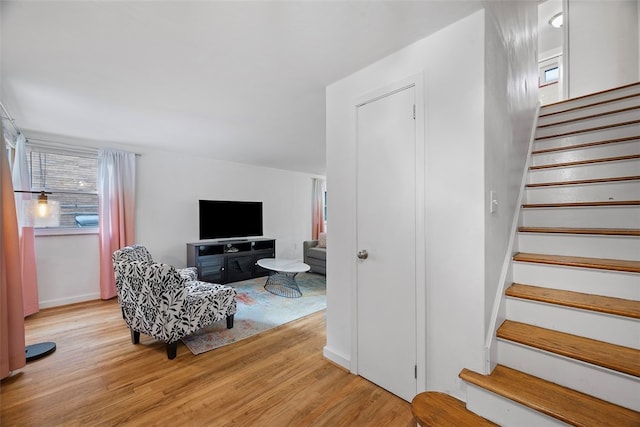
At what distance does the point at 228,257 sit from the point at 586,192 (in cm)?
465

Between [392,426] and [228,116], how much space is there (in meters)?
3.06

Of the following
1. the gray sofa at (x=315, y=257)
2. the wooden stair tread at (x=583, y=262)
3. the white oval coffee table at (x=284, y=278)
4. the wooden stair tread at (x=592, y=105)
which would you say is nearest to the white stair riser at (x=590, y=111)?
the wooden stair tread at (x=592, y=105)

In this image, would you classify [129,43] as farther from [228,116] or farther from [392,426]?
[392,426]

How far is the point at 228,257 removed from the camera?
4707 millimetres

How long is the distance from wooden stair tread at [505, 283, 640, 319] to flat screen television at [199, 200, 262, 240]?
14.8 ft

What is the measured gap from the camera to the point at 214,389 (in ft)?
6.22

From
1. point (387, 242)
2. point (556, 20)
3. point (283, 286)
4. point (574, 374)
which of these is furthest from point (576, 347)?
point (556, 20)

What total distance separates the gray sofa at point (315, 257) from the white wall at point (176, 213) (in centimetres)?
89

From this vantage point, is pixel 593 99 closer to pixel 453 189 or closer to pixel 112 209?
pixel 453 189

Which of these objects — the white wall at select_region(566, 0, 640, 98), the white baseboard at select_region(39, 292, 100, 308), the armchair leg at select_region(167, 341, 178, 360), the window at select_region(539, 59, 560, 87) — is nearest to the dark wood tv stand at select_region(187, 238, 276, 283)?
the white baseboard at select_region(39, 292, 100, 308)

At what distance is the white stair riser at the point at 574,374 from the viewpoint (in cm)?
115

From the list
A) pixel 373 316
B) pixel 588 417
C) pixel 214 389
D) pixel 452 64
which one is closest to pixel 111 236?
pixel 214 389

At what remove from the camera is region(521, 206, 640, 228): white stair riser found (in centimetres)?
174

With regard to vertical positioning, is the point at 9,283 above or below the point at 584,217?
below
